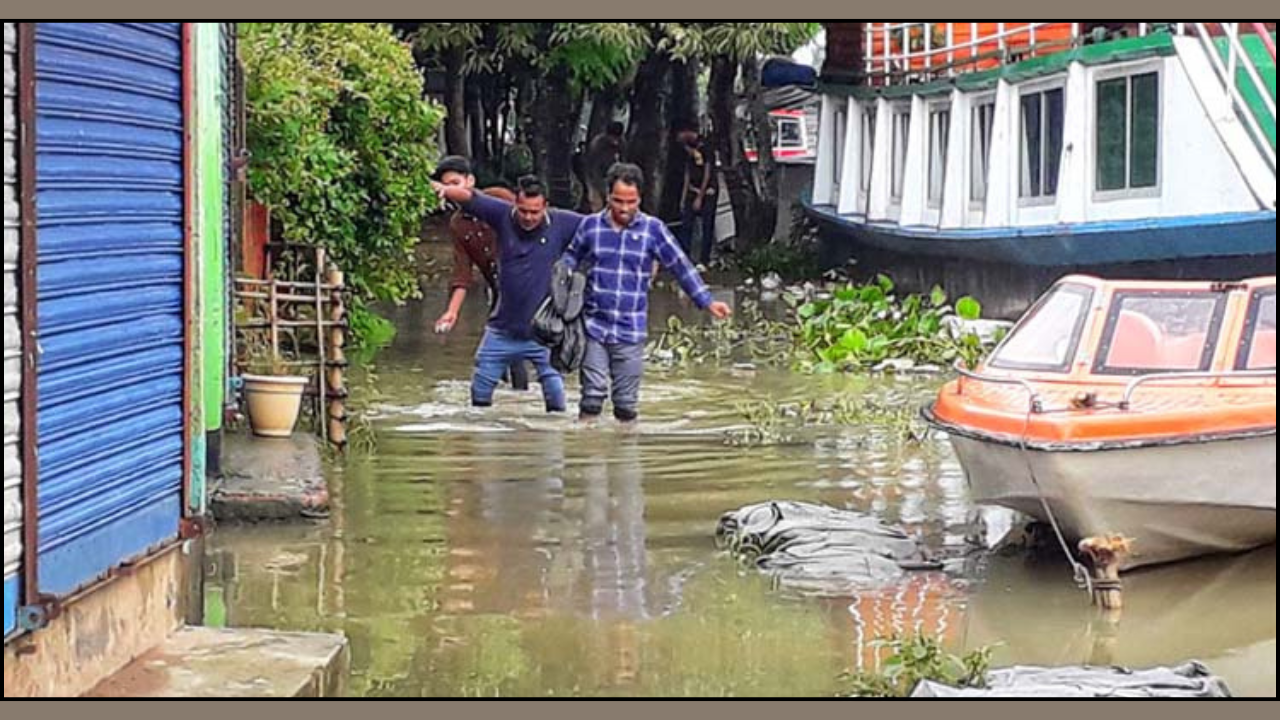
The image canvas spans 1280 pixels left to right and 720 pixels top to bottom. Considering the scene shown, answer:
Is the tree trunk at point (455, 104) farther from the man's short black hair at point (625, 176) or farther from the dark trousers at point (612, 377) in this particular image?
the man's short black hair at point (625, 176)

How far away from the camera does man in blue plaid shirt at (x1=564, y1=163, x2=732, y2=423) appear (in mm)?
10719

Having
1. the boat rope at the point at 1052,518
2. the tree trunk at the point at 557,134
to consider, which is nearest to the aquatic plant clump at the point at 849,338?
the boat rope at the point at 1052,518

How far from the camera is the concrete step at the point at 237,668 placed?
5.44 meters

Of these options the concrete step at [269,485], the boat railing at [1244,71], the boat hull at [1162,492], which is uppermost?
the boat railing at [1244,71]

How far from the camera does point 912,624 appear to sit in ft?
22.7

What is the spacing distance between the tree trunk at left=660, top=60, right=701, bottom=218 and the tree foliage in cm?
1270

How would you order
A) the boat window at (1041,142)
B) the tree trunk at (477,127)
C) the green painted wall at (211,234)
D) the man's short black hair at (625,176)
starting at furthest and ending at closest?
the tree trunk at (477,127) < the boat window at (1041,142) < the man's short black hair at (625,176) < the green painted wall at (211,234)

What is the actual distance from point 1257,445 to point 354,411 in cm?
652

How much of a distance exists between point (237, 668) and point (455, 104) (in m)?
20.4

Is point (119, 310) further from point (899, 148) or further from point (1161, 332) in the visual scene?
point (899, 148)

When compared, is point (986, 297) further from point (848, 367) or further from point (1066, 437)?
point (1066, 437)

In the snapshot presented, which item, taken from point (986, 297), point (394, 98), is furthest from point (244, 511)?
point (986, 297)

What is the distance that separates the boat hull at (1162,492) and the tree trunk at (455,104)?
708 inches

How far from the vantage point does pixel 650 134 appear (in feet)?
88.9
